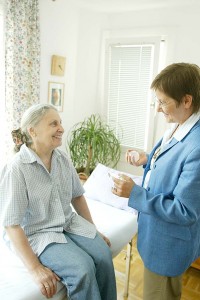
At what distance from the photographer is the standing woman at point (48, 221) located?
4.29 feet

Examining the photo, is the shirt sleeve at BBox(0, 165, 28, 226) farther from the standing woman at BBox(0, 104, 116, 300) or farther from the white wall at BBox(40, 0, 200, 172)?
the white wall at BBox(40, 0, 200, 172)

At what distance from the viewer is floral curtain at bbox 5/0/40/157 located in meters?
2.46

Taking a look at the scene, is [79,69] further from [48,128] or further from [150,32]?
[48,128]

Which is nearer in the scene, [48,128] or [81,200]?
[48,128]

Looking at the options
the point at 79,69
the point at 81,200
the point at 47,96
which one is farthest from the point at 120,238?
the point at 79,69

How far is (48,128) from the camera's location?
1525 millimetres

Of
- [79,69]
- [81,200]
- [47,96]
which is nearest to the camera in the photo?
[81,200]

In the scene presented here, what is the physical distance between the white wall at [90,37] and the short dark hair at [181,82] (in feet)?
6.34

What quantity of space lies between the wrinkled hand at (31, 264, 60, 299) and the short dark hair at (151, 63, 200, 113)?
39.4 inches

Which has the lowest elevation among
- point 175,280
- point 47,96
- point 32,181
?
point 175,280

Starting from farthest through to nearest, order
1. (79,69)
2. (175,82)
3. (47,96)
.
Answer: (79,69) < (47,96) < (175,82)

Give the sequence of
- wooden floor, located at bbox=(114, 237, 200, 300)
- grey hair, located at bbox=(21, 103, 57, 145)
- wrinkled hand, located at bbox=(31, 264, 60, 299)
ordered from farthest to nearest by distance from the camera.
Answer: wooden floor, located at bbox=(114, 237, 200, 300) → grey hair, located at bbox=(21, 103, 57, 145) → wrinkled hand, located at bbox=(31, 264, 60, 299)

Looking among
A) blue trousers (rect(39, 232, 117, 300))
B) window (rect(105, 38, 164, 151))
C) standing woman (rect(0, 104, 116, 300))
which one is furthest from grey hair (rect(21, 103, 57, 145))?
window (rect(105, 38, 164, 151))

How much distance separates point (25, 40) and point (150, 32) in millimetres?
1424
